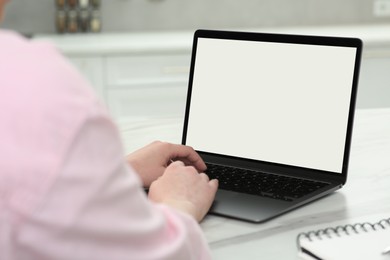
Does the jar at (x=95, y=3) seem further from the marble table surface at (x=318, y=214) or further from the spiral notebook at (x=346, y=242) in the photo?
the spiral notebook at (x=346, y=242)

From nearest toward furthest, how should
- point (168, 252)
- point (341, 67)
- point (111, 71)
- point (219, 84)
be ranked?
point (168, 252) < point (341, 67) < point (219, 84) < point (111, 71)

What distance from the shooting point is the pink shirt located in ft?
1.82

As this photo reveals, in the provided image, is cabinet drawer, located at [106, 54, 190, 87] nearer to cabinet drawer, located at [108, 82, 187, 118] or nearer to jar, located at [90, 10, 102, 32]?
cabinet drawer, located at [108, 82, 187, 118]

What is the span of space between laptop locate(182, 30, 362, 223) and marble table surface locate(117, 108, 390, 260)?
0.03 meters

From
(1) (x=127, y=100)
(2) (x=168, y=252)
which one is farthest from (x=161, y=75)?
(2) (x=168, y=252)

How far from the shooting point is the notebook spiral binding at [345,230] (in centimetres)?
95

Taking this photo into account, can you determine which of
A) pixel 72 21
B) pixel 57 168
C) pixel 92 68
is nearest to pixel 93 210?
pixel 57 168

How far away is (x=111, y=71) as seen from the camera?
10.1 ft

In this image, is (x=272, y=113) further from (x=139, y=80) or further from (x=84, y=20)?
(x=84, y=20)

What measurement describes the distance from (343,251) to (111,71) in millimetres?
2292

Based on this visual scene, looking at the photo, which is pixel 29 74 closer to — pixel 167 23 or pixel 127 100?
pixel 127 100

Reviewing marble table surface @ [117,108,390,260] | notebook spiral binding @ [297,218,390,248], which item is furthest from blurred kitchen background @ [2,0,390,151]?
notebook spiral binding @ [297,218,390,248]

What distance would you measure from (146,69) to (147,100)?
0.14m

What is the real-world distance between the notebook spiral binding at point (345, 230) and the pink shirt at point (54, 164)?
413 millimetres
